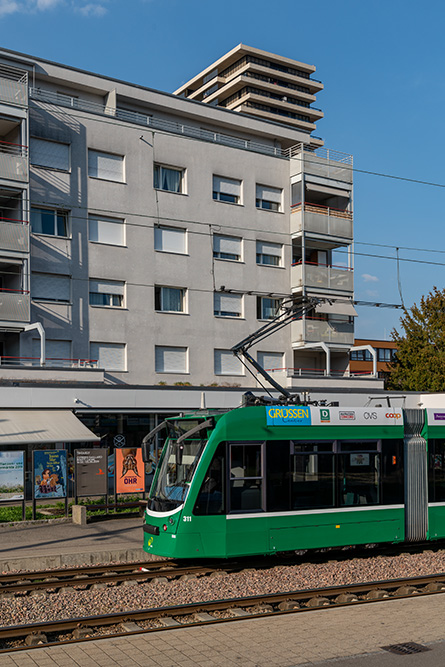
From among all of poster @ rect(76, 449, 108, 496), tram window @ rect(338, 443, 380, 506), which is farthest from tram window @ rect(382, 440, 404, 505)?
poster @ rect(76, 449, 108, 496)

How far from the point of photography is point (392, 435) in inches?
590

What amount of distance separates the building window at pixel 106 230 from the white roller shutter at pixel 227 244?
191 inches

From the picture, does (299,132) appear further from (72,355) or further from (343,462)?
(343,462)

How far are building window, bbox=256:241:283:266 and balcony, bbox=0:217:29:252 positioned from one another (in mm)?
12181

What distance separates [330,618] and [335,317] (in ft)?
99.2

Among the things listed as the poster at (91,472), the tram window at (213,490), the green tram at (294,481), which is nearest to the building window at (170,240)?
the poster at (91,472)

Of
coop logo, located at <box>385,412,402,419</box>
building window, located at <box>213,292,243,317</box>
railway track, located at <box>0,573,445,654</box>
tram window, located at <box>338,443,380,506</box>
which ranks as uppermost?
building window, located at <box>213,292,243,317</box>

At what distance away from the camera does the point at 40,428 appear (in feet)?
74.6

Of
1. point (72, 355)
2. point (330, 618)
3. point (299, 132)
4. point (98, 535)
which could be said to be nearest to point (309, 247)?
point (299, 132)

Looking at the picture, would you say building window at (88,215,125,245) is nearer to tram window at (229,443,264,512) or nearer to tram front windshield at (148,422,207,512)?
tram front windshield at (148,422,207,512)

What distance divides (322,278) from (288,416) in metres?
24.9

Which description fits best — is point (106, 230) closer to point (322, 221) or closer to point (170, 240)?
point (170, 240)

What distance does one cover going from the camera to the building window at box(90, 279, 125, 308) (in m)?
32.1

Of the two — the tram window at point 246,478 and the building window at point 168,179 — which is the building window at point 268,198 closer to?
the building window at point 168,179
